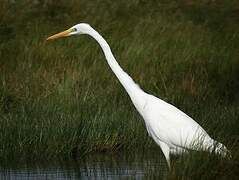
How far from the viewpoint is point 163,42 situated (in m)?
13.5

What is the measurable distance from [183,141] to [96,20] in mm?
6836

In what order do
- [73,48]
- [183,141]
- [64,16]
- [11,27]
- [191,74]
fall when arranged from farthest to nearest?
[64,16], [11,27], [73,48], [191,74], [183,141]

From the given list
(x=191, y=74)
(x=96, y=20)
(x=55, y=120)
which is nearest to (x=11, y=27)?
(x=96, y=20)

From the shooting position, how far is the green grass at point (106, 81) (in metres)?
9.94

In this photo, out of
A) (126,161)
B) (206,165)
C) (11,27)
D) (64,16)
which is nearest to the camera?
(206,165)

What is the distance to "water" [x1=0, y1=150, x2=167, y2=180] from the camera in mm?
9203

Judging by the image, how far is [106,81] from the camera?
12039mm

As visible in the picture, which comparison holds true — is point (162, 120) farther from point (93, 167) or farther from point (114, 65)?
point (93, 167)

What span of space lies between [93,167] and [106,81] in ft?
8.17

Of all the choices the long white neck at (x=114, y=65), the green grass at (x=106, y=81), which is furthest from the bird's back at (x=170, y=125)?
the green grass at (x=106, y=81)

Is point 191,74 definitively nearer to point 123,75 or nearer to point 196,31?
point 196,31

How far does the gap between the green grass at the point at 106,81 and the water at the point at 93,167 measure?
0.52ft

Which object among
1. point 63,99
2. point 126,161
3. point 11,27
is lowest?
point 126,161

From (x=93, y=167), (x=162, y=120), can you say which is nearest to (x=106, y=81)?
(x=93, y=167)
